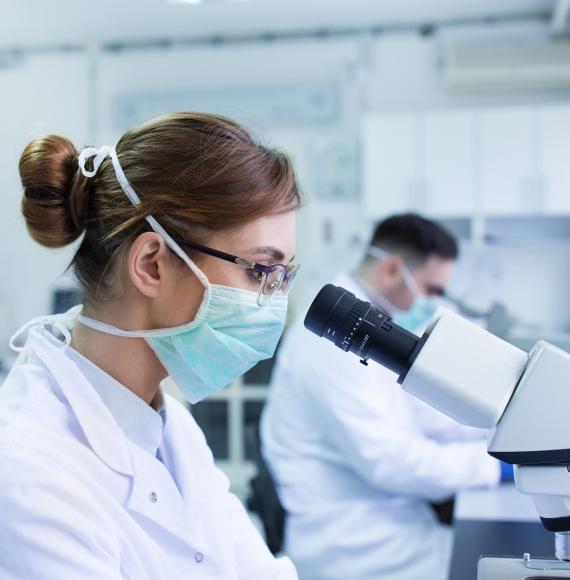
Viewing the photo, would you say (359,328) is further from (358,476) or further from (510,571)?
(358,476)

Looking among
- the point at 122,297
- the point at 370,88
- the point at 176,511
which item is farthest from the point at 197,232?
the point at 370,88

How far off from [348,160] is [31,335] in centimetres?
326

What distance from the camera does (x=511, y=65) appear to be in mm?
3713

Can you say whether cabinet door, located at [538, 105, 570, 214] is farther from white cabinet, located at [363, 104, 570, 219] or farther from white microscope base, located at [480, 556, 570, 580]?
white microscope base, located at [480, 556, 570, 580]

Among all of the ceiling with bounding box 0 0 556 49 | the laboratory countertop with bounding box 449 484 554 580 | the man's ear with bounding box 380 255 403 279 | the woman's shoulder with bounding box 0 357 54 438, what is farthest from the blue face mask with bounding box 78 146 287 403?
the ceiling with bounding box 0 0 556 49

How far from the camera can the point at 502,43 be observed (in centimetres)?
376

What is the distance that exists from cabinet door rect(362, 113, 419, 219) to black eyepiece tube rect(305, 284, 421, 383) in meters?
2.80

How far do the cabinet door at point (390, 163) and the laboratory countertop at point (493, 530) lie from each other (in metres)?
2.05

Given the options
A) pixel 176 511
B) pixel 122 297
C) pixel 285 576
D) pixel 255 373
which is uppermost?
pixel 122 297

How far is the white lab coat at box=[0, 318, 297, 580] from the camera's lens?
0.74m

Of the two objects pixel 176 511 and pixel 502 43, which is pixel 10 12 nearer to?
pixel 502 43

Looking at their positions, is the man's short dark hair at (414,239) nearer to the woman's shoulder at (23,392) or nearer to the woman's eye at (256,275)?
the woman's eye at (256,275)

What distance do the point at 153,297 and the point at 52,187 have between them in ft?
0.72

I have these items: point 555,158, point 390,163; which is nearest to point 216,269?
point 390,163
